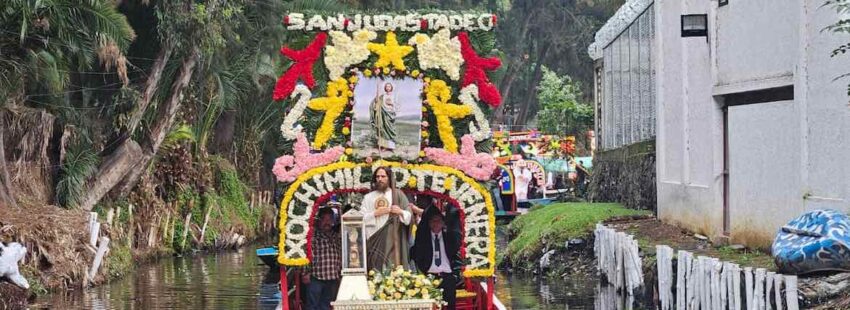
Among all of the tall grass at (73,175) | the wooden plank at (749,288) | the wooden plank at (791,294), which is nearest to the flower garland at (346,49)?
the wooden plank at (749,288)

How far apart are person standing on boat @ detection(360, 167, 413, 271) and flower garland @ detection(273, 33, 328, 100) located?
1.21 metres

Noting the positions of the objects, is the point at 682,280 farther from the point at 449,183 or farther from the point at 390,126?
the point at 390,126

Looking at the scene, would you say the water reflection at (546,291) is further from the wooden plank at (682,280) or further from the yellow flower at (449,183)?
the yellow flower at (449,183)

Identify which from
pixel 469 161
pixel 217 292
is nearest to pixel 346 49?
pixel 469 161

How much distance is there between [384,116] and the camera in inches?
570

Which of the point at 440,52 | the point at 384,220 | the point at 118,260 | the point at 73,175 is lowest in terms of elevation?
the point at 118,260

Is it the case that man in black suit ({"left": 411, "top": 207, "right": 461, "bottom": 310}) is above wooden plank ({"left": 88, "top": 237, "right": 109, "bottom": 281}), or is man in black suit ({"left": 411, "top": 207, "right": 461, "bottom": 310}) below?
above

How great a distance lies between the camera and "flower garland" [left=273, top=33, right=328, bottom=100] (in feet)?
47.3

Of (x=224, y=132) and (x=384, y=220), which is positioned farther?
(x=224, y=132)

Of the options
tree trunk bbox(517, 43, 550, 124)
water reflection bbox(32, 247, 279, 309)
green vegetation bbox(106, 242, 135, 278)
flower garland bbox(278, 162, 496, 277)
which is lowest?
water reflection bbox(32, 247, 279, 309)

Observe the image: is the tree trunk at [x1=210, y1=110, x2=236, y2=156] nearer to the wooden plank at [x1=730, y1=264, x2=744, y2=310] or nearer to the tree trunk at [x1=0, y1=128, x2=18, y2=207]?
the tree trunk at [x1=0, y1=128, x2=18, y2=207]

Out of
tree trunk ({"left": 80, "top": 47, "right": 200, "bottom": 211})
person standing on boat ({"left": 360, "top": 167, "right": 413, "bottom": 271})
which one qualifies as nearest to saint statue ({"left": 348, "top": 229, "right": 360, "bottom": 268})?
person standing on boat ({"left": 360, "top": 167, "right": 413, "bottom": 271})

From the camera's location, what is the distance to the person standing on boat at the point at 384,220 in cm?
1415

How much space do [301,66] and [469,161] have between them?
6.26 ft
